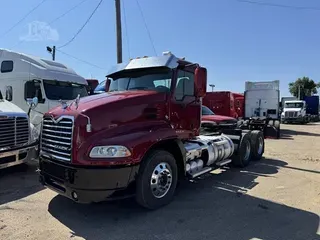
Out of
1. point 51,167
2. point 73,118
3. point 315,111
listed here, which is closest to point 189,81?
point 73,118

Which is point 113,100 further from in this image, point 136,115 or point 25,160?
point 25,160

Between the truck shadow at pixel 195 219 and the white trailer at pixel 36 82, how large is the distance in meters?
5.25

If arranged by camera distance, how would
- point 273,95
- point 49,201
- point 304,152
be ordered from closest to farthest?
1. point 49,201
2. point 304,152
3. point 273,95

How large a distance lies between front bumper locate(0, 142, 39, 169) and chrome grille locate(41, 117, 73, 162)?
2022mm

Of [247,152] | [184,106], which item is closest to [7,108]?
[184,106]

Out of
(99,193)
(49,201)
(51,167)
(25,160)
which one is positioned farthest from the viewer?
(25,160)

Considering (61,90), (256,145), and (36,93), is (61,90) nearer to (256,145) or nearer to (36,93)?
(36,93)

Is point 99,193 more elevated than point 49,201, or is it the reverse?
point 99,193

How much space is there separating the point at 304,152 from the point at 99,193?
32.9 feet

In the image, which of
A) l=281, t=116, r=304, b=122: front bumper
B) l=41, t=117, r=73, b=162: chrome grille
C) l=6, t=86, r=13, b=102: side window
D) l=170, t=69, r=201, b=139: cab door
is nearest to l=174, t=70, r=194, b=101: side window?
l=170, t=69, r=201, b=139: cab door

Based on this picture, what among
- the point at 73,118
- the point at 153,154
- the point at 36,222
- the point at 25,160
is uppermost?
the point at 73,118

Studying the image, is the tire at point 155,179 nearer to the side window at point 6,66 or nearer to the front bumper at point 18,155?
the front bumper at point 18,155

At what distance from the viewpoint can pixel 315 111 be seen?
41.8m

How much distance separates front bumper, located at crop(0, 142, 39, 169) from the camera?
6.57m
